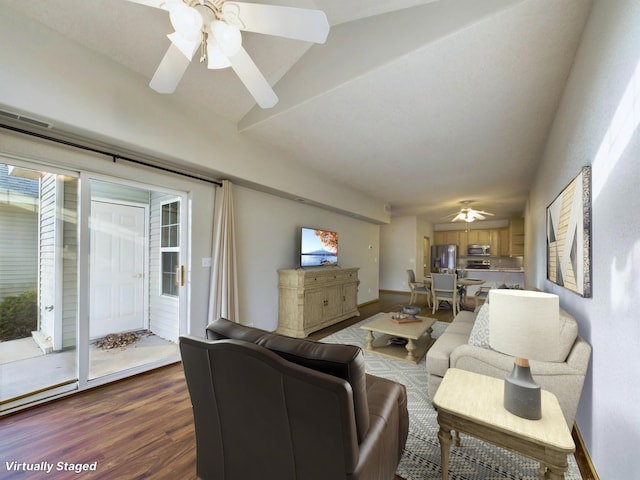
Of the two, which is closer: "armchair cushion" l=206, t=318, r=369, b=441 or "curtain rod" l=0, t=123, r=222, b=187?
"armchair cushion" l=206, t=318, r=369, b=441

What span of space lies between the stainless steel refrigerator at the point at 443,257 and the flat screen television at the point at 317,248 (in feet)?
17.7

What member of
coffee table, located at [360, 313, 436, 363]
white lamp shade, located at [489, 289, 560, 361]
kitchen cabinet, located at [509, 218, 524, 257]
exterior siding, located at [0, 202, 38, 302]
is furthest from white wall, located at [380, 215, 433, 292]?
exterior siding, located at [0, 202, 38, 302]

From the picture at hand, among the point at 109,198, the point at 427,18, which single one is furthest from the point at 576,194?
the point at 109,198

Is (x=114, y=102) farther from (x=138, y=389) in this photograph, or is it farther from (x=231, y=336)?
(x=138, y=389)

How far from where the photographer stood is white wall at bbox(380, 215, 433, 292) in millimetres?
8453

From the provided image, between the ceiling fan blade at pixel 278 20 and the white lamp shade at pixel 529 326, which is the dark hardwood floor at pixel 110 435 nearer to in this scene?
the white lamp shade at pixel 529 326

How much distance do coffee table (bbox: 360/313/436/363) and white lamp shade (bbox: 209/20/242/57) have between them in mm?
3009

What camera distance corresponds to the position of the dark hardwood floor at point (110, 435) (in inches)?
60.3

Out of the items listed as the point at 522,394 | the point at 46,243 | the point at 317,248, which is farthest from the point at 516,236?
the point at 46,243

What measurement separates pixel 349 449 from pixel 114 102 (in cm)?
294

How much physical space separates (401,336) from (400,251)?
19.7 feet

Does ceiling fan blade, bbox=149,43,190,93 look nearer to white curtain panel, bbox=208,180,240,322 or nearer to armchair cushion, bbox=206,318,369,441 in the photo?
white curtain panel, bbox=208,180,240,322

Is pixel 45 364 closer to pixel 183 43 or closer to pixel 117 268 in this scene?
pixel 117 268

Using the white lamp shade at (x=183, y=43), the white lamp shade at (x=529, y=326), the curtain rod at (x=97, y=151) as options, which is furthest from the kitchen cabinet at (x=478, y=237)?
the white lamp shade at (x=183, y=43)
